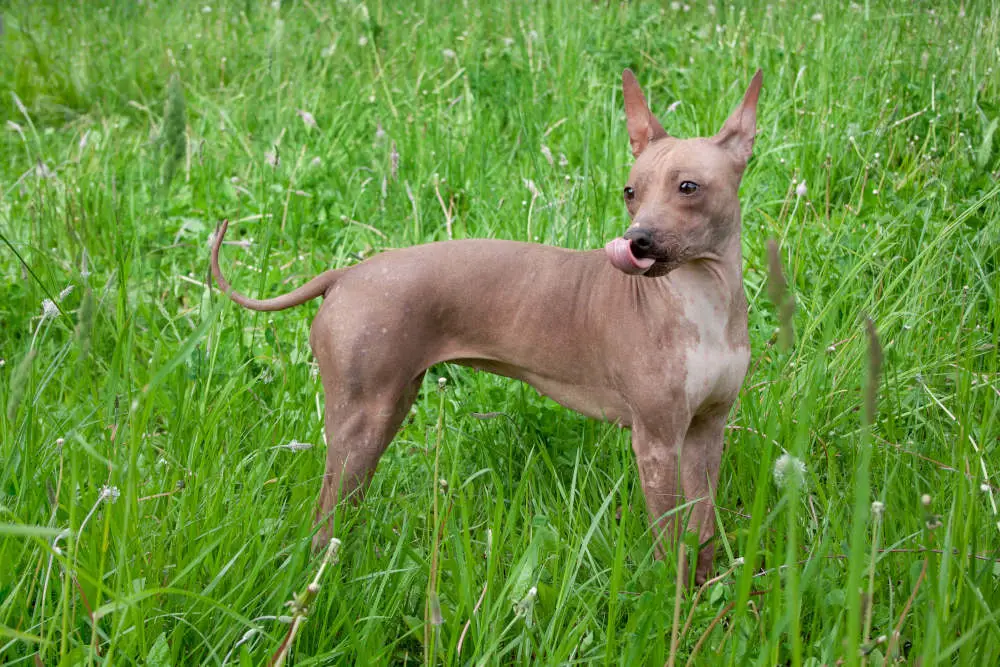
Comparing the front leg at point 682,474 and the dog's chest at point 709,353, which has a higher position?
the dog's chest at point 709,353

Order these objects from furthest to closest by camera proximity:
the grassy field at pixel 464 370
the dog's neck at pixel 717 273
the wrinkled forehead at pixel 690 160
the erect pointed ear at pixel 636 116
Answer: the erect pointed ear at pixel 636 116 → the dog's neck at pixel 717 273 → the wrinkled forehead at pixel 690 160 → the grassy field at pixel 464 370

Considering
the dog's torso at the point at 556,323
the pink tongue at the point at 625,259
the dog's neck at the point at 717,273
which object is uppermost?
the pink tongue at the point at 625,259

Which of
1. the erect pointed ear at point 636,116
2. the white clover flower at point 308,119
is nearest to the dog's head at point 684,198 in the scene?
the erect pointed ear at point 636,116

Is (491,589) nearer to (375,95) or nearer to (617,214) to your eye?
(617,214)

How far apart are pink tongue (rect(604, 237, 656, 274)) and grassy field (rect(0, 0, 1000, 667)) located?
0.43 m

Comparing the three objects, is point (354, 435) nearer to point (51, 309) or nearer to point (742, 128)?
point (51, 309)

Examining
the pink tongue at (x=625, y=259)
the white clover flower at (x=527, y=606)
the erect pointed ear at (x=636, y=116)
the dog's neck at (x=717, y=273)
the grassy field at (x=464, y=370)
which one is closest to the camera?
the white clover flower at (x=527, y=606)

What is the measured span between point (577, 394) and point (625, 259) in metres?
0.57

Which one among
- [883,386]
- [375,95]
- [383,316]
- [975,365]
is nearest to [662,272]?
[383,316]

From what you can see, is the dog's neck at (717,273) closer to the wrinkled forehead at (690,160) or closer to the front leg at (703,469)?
the wrinkled forehead at (690,160)

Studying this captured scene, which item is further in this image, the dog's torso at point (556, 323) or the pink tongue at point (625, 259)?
the dog's torso at point (556, 323)

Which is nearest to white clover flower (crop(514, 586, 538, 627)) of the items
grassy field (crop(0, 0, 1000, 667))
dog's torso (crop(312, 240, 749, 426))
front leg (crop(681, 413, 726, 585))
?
grassy field (crop(0, 0, 1000, 667))

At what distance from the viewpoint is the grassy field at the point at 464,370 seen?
193 cm

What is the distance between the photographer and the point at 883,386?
3.04m
